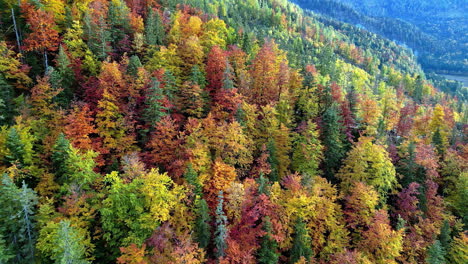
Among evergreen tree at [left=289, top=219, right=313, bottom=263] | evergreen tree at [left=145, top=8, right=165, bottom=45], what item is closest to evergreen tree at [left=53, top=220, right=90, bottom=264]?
evergreen tree at [left=289, top=219, right=313, bottom=263]

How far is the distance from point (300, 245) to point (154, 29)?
50.4 meters

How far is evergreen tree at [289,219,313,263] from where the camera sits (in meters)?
40.3

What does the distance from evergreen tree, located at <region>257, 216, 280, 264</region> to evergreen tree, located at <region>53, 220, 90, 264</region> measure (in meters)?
20.4

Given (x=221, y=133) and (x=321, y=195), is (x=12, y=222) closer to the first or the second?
(x=221, y=133)

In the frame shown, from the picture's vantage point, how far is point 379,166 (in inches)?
1959

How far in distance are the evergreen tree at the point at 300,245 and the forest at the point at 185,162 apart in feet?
0.60

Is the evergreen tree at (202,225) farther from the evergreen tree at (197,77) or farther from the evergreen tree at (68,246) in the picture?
the evergreen tree at (197,77)

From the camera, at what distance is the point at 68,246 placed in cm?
2958

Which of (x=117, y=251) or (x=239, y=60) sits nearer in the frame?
(x=117, y=251)

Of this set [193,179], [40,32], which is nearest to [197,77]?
[193,179]

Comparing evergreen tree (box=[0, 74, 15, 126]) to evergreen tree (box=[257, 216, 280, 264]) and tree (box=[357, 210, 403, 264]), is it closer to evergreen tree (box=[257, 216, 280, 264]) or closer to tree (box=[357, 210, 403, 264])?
evergreen tree (box=[257, 216, 280, 264])

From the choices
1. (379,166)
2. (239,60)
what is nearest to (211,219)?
(379,166)

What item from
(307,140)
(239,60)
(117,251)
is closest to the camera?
(117,251)

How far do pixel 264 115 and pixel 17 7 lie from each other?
4905cm
